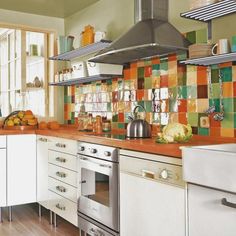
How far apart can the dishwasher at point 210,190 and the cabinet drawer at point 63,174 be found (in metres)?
1.38

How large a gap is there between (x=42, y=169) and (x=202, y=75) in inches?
74.9

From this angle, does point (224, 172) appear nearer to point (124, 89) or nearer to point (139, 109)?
point (139, 109)

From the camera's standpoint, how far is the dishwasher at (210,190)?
4.67 feet

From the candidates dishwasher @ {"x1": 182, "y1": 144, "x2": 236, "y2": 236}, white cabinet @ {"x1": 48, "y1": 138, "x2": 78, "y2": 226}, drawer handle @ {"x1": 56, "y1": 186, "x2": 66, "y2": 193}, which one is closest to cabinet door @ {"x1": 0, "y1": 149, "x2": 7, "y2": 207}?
white cabinet @ {"x1": 48, "y1": 138, "x2": 78, "y2": 226}

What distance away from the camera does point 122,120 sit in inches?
130

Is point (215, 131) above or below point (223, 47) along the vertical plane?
below

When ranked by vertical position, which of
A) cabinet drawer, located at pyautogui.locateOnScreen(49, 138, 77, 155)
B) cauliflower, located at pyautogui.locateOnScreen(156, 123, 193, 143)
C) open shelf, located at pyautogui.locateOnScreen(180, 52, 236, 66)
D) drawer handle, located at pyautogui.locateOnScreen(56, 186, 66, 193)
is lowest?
drawer handle, located at pyautogui.locateOnScreen(56, 186, 66, 193)

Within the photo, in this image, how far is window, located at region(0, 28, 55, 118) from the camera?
429 centimetres

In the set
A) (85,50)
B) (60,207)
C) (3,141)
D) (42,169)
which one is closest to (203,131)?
(60,207)

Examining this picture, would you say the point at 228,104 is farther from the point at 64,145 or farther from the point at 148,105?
the point at 64,145

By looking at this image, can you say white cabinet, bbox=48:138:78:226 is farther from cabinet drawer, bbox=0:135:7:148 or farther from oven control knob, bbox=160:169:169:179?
oven control knob, bbox=160:169:169:179

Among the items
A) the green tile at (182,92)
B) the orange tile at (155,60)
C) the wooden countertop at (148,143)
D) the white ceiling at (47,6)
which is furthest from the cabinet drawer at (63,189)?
the white ceiling at (47,6)


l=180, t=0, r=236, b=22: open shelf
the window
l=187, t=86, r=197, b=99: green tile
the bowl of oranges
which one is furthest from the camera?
the window

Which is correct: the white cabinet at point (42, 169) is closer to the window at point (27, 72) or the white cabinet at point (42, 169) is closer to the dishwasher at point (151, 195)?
the window at point (27, 72)
